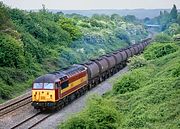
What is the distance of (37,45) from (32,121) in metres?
27.1

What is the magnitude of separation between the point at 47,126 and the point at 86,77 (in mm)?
13488

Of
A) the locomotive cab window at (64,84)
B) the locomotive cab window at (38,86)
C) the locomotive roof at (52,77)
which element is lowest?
the locomotive cab window at (64,84)

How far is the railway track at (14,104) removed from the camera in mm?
32503

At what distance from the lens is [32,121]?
96.0 feet

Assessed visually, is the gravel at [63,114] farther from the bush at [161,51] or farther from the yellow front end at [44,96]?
the bush at [161,51]

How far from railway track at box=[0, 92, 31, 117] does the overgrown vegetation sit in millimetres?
1268

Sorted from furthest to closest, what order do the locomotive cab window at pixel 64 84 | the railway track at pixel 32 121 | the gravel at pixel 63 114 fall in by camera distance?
1. the locomotive cab window at pixel 64 84
2. the gravel at pixel 63 114
3. the railway track at pixel 32 121

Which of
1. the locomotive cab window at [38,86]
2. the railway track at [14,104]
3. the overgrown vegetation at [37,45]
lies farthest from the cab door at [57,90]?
the overgrown vegetation at [37,45]

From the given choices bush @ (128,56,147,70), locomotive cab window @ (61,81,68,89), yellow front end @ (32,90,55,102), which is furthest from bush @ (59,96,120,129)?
bush @ (128,56,147,70)

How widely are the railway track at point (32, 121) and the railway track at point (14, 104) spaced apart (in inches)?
108

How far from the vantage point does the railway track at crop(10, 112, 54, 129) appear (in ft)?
90.8

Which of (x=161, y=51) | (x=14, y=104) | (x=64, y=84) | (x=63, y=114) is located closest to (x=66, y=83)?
(x=64, y=84)

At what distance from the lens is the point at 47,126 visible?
2786 cm

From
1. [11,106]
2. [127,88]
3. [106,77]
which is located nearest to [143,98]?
[127,88]
